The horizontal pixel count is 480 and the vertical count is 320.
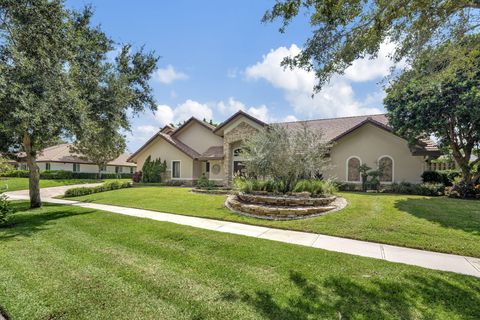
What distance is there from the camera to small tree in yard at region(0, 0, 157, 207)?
327 inches

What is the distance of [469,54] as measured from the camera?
5.70 metres

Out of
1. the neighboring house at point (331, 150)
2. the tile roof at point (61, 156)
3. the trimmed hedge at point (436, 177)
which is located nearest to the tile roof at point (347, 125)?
the neighboring house at point (331, 150)

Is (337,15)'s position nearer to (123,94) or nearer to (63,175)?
(123,94)

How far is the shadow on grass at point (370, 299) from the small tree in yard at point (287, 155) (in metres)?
7.39

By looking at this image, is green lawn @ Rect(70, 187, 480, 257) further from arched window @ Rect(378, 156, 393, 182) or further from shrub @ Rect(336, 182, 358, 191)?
arched window @ Rect(378, 156, 393, 182)

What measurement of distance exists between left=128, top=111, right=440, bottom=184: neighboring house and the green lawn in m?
A: 3.85

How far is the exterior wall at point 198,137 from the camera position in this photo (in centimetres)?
2645

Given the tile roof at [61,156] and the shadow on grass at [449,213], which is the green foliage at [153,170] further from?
the shadow on grass at [449,213]

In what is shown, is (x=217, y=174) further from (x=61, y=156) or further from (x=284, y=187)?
(x=61, y=156)

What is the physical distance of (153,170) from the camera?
86.3 ft

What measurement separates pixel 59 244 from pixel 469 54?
10761 mm

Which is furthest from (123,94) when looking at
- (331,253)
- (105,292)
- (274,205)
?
(331,253)

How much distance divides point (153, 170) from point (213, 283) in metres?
23.1

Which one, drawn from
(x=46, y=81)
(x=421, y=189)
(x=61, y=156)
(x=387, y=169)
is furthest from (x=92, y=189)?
(x=61, y=156)
